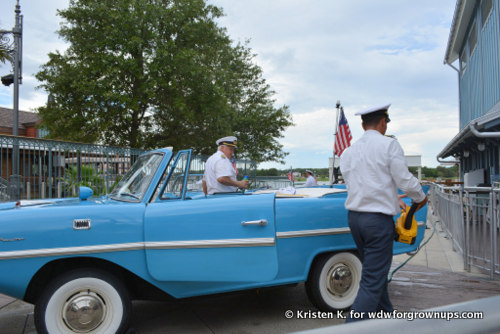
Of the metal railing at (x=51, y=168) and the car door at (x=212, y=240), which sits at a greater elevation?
the metal railing at (x=51, y=168)

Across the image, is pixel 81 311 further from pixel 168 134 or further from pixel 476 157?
pixel 476 157

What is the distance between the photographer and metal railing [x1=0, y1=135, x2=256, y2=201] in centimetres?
809

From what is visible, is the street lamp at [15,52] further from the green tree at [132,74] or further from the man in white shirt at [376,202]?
the man in white shirt at [376,202]

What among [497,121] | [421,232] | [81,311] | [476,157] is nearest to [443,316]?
[81,311]

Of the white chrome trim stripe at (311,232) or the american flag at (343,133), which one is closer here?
the white chrome trim stripe at (311,232)

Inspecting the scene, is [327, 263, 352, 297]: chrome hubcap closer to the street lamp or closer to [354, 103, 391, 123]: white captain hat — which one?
[354, 103, 391, 123]: white captain hat

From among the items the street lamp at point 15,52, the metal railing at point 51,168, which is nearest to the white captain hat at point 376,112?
the metal railing at point 51,168

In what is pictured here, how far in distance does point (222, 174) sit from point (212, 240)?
55.9 inches

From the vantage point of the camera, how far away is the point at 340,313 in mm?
3756

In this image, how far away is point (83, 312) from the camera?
2.96 meters

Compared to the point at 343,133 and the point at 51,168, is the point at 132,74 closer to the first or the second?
the point at 51,168

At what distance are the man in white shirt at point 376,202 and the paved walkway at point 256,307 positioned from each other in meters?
0.77

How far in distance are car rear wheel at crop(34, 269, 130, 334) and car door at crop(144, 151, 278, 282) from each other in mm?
341

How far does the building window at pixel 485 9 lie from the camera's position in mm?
→ 11914
